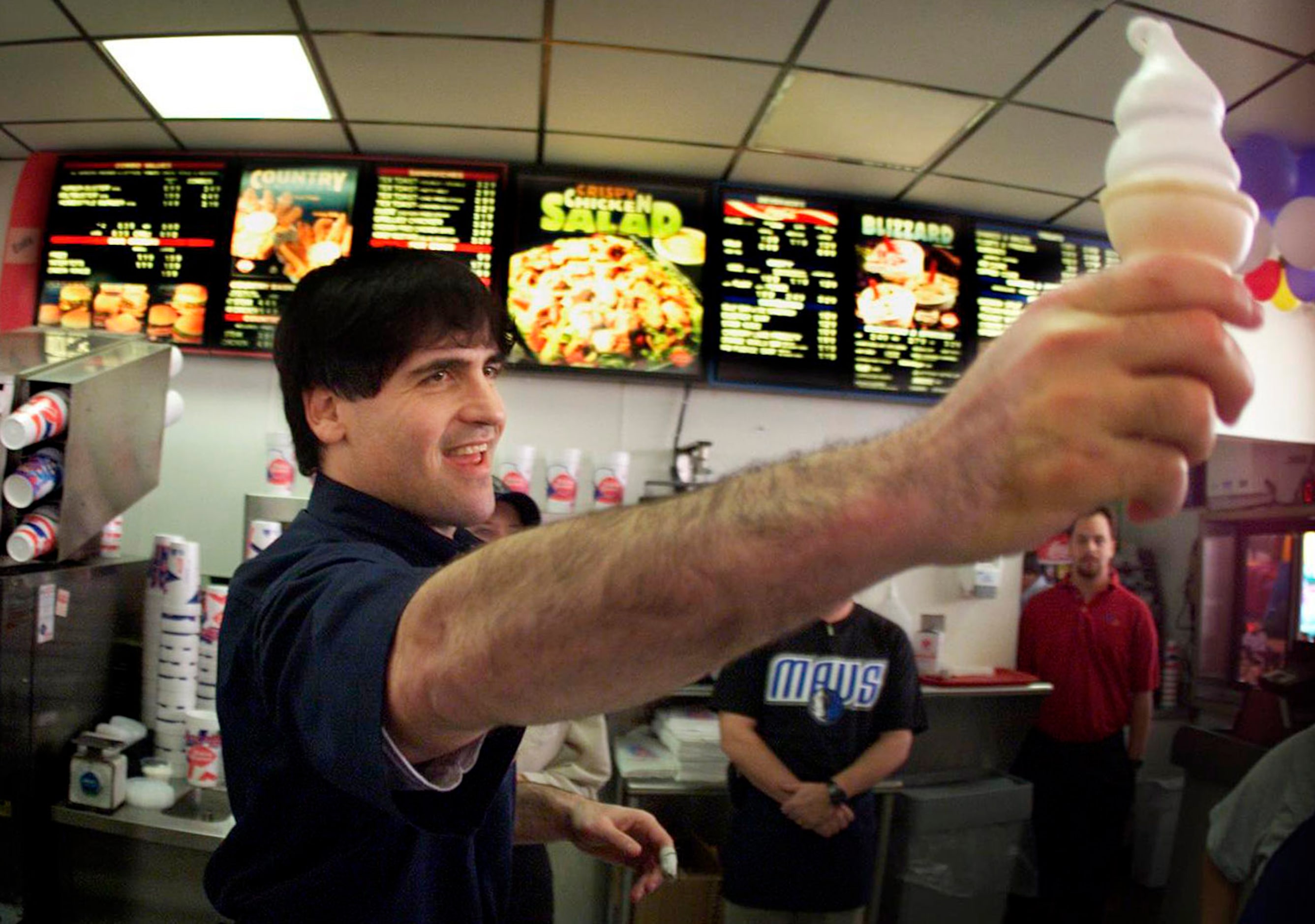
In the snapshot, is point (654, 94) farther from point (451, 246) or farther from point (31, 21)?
point (31, 21)

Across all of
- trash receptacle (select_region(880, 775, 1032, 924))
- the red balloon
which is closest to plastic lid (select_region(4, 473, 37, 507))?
trash receptacle (select_region(880, 775, 1032, 924))

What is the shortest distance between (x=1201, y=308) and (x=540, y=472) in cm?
308

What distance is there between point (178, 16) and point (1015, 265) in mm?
3508

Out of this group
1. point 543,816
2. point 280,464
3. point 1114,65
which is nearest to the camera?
point 543,816

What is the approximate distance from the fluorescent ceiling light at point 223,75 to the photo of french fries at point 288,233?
1.25ft

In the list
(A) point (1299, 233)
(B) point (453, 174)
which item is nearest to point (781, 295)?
(B) point (453, 174)

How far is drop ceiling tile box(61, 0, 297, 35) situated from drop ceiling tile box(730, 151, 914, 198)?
1804mm

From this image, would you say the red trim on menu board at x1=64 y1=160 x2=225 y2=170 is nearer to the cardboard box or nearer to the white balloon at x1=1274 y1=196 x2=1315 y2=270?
the cardboard box

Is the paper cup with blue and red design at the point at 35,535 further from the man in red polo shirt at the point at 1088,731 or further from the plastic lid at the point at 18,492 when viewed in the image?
the man in red polo shirt at the point at 1088,731

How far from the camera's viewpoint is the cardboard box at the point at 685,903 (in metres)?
2.90

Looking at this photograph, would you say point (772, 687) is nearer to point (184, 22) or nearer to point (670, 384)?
point (670, 384)

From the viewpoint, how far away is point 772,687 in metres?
2.52

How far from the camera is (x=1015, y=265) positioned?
3.71m

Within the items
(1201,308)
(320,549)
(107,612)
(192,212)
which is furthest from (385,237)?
(1201,308)
